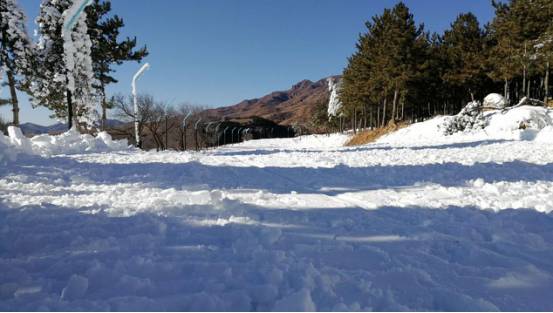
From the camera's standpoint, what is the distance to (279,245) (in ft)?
10.1

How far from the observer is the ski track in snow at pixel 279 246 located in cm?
217

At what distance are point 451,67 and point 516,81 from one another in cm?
1297

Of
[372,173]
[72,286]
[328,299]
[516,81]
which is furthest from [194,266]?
[516,81]

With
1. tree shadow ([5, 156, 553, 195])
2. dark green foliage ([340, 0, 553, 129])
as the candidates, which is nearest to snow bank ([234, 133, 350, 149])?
dark green foliage ([340, 0, 553, 129])

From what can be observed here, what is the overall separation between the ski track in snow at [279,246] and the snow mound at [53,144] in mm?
5403

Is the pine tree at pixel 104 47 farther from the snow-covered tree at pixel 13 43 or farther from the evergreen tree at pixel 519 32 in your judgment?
the evergreen tree at pixel 519 32

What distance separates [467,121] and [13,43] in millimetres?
26634

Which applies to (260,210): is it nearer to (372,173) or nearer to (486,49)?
(372,173)

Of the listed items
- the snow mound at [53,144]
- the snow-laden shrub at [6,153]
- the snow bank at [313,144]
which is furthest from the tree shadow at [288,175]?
the snow bank at [313,144]

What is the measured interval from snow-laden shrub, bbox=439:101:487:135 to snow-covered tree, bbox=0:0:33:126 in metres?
25.5

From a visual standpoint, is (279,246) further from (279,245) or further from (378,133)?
(378,133)

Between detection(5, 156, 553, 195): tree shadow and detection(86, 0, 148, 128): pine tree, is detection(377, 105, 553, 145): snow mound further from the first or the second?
detection(86, 0, 148, 128): pine tree

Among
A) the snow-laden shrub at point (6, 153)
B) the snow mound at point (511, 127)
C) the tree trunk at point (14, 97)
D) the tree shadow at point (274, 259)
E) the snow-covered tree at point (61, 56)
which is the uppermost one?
the snow-covered tree at point (61, 56)

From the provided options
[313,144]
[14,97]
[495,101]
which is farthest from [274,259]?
[313,144]
